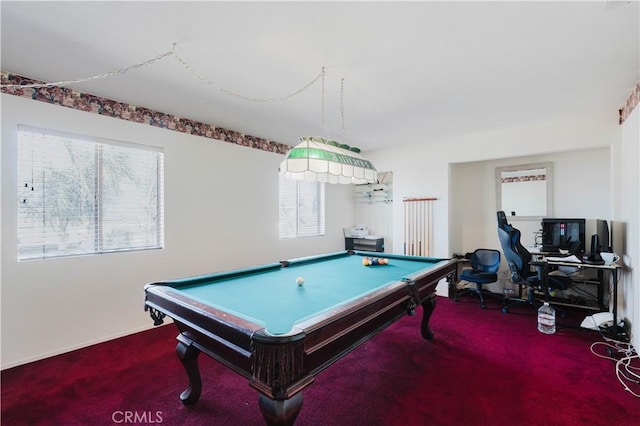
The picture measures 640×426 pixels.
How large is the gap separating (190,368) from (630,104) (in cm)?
477

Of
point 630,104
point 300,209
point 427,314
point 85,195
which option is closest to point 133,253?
point 85,195

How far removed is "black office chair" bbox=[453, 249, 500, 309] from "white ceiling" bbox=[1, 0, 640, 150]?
7.09 feet

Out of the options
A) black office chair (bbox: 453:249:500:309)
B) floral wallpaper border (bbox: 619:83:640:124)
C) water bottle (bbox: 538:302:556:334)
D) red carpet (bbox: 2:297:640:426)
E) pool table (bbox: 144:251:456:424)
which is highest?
floral wallpaper border (bbox: 619:83:640:124)

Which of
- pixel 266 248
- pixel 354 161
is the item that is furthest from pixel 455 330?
pixel 266 248

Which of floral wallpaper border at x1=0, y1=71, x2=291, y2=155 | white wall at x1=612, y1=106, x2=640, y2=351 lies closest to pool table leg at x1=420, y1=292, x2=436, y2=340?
white wall at x1=612, y1=106, x2=640, y2=351

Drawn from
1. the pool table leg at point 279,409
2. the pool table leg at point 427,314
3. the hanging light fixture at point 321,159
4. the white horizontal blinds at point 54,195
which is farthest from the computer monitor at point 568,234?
the white horizontal blinds at point 54,195

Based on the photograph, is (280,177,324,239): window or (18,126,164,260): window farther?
(280,177,324,239): window

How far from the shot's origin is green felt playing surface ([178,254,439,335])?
1529mm

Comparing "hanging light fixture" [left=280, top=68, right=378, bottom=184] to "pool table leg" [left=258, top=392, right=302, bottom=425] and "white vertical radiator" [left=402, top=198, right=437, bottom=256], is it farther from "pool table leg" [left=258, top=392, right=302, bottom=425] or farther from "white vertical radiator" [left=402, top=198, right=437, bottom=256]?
"white vertical radiator" [left=402, top=198, right=437, bottom=256]

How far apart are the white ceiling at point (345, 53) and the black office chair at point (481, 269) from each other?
2.16 meters

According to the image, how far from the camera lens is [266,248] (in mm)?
4453

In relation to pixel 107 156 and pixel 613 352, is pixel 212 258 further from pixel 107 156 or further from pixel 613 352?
pixel 613 352

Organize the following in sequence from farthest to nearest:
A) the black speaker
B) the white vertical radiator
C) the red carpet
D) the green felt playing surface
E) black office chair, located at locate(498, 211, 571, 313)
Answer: the white vertical radiator
black office chair, located at locate(498, 211, 571, 313)
the black speaker
the red carpet
the green felt playing surface

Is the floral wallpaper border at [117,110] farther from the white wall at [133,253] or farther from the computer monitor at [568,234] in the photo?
the computer monitor at [568,234]
